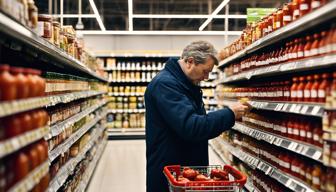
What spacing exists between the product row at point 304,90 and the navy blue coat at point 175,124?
563 mm

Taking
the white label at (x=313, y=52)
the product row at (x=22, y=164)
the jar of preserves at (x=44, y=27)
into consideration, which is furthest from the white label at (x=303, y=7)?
the product row at (x=22, y=164)

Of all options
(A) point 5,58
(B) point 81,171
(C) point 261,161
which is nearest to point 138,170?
(B) point 81,171

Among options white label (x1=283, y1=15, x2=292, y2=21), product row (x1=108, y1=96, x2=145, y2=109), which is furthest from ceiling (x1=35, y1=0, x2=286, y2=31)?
white label (x1=283, y1=15, x2=292, y2=21)

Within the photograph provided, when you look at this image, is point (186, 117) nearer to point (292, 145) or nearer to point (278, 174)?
point (292, 145)

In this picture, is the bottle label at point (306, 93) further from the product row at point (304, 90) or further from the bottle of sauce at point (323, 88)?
the bottle of sauce at point (323, 88)

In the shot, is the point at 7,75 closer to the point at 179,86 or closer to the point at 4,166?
the point at 4,166

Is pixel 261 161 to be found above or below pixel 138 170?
above

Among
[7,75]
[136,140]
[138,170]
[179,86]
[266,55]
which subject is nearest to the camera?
[7,75]

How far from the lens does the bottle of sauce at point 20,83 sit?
187cm

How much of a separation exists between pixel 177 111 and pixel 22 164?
1255 mm

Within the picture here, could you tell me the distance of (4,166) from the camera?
1774 millimetres

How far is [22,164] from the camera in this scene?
1924 millimetres

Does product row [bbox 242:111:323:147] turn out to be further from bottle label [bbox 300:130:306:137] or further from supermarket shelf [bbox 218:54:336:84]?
supermarket shelf [bbox 218:54:336:84]

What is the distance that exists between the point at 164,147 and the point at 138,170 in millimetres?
4637
